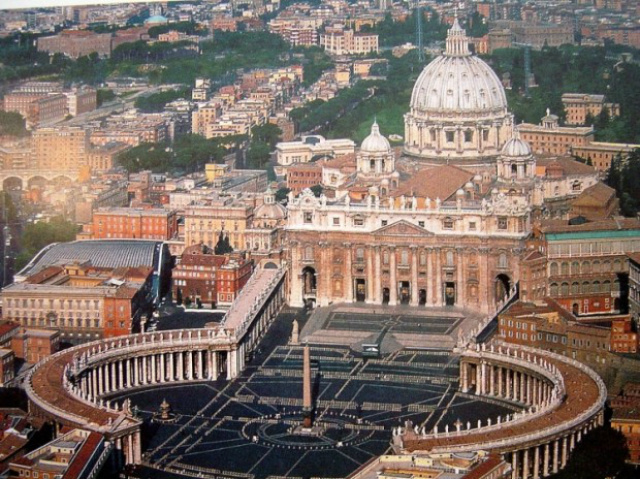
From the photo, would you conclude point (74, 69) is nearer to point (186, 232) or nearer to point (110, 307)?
point (186, 232)

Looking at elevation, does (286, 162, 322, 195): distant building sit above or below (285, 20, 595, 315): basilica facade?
below

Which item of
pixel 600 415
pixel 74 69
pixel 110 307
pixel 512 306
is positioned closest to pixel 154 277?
pixel 110 307

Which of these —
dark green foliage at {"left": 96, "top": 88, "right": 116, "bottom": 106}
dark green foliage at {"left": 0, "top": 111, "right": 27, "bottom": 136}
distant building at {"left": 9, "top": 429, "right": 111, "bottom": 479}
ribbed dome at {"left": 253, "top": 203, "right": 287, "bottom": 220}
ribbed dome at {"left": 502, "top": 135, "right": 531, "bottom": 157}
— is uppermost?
ribbed dome at {"left": 502, "top": 135, "right": 531, "bottom": 157}

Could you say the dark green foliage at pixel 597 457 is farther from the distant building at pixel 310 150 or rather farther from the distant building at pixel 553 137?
the distant building at pixel 310 150

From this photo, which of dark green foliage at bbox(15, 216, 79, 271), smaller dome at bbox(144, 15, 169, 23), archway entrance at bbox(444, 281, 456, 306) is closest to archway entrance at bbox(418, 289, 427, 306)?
archway entrance at bbox(444, 281, 456, 306)

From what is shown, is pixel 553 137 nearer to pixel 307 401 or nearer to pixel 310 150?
pixel 310 150

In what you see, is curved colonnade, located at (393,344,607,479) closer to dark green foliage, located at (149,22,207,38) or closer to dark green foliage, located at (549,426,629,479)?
dark green foliage, located at (549,426,629,479)

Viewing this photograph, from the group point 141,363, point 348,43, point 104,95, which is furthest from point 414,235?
point 348,43
